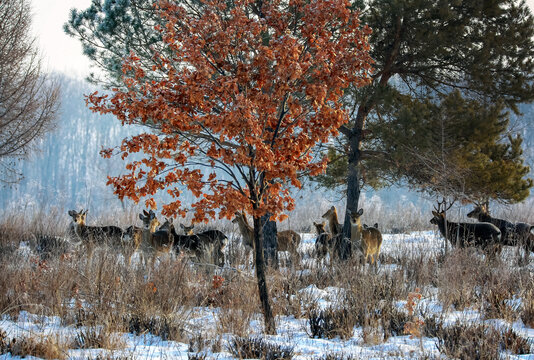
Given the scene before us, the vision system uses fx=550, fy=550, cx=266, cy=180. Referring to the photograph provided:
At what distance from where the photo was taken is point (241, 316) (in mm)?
6875

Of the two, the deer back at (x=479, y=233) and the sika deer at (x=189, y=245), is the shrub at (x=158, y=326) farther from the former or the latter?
the deer back at (x=479, y=233)

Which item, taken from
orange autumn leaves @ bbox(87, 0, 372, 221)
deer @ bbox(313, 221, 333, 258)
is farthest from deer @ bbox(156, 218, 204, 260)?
orange autumn leaves @ bbox(87, 0, 372, 221)

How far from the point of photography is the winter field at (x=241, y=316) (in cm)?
586

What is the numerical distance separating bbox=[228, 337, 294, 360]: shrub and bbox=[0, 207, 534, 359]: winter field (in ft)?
0.04

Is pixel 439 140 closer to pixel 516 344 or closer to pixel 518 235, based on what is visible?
pixel 518 235

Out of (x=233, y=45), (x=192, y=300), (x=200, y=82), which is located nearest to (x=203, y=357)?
(x=192, y=300)

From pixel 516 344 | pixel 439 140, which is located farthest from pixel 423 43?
pixel 516 344

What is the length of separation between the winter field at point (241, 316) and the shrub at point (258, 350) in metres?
0.01

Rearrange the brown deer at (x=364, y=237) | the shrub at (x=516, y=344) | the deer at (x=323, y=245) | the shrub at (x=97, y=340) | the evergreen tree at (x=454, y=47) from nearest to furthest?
the shrub at (x=97, y=340) < the shrub at (x=516, y=344) < the brown deer at (x=364, y=237) < the evergreen tree at (x=454, y=47) < the deer at (x=323, y=245)

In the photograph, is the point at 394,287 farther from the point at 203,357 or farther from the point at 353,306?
the point at 203,357

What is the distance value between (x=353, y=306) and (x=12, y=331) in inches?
171

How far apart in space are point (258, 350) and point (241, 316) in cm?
105

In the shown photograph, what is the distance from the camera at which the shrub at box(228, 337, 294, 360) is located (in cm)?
571

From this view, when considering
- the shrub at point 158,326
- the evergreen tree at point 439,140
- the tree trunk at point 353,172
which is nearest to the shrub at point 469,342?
the shrub at point 158,326
